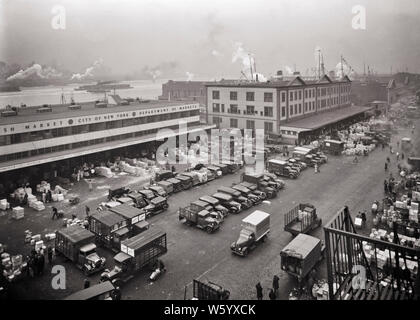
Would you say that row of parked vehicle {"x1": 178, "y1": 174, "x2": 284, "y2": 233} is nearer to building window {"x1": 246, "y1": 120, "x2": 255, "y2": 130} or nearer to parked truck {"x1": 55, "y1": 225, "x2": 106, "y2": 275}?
parked truck {"x1": 55, "y1": 225, "x2": 106, "y2": 275}

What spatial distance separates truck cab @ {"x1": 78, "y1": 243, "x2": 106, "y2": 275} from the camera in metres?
18.5

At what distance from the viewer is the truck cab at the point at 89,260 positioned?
18.5m

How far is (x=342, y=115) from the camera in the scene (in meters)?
64.6

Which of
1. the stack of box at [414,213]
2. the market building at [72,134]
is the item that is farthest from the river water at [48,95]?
the stack of box at [414,213]

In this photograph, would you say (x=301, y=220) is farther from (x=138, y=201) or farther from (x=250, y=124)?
(x=250, y=124)

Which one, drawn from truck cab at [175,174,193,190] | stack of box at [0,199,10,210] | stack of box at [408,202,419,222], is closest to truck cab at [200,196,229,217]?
truck cab at [175,174,193,190]

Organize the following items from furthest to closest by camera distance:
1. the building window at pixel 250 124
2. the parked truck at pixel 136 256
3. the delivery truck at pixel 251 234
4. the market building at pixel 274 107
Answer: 1. the building window at pixel 250 124
2. the market building at pixel 274 107
3. the delivery truck at pixel 251 234
4. the parked truck at pixel 136 256

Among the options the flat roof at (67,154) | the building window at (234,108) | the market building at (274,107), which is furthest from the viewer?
the building window at (234,108)

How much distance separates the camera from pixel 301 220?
73.7ft

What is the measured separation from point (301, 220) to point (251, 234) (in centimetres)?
407

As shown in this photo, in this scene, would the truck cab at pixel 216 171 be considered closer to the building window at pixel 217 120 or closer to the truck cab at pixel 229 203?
the truck cab at pixel 229 203

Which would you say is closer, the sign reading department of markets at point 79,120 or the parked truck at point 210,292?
the parked truck at point 210,292

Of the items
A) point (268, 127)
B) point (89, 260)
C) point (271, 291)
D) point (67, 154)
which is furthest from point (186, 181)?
point (268, 127)

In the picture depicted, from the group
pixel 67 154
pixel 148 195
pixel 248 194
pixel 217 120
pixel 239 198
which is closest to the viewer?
pixel 239 198
